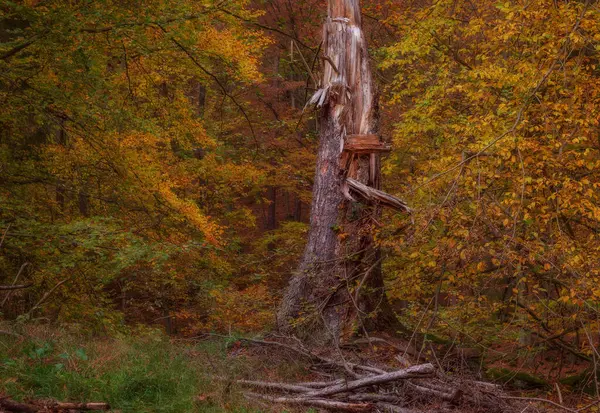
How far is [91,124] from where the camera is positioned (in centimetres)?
945

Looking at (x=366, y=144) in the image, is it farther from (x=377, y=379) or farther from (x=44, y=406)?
(x=44, y=406)

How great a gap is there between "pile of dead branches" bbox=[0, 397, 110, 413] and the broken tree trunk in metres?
4.22

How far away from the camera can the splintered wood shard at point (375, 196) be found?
845cm

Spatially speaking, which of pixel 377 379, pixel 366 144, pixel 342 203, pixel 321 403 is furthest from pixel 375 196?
pixel 321 403

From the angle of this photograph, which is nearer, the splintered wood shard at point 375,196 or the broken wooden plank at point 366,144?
the splintered wood shard at point 375,196

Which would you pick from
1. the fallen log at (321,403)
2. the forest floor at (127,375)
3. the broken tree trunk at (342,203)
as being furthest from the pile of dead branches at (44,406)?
the broken tree trunk at (342,203)

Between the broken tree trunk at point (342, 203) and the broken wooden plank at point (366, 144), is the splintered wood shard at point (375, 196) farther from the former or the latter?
the broken wooden plank at point (366, 144)

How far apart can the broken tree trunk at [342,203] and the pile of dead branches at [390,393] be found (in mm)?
→ 2252

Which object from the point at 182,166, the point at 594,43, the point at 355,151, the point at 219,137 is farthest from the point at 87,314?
the point at 219,137

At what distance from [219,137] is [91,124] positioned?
1040cm

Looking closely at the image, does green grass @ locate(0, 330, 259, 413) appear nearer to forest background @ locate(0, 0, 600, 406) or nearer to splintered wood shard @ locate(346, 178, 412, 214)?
forest background @ locate(0, 0, 600, 406)

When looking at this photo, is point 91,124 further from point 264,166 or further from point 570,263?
point 264,166

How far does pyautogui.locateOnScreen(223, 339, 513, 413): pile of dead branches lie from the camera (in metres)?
5.66

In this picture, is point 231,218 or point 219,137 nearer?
point 231,218
